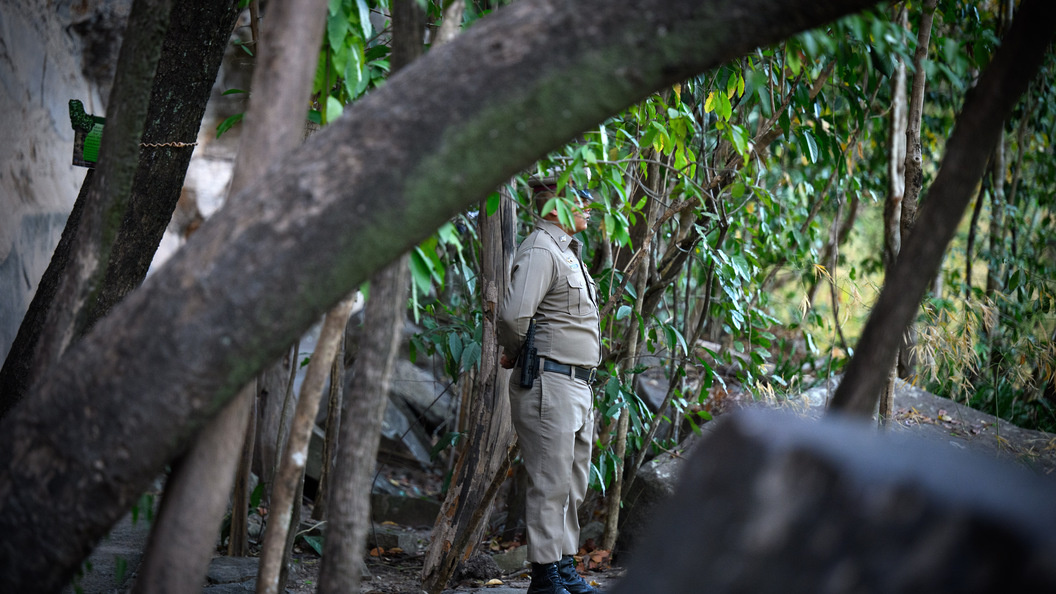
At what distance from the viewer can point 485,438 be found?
3418mm

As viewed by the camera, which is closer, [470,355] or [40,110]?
[470,355]

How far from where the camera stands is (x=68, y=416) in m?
1.33

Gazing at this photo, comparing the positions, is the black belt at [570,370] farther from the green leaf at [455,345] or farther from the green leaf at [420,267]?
the green leaf at [420,267]

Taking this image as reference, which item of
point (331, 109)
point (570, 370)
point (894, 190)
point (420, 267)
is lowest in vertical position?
point (570, 370)

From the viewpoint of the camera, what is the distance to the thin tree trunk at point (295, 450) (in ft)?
5.42

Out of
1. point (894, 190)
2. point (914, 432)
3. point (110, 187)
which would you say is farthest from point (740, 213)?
point (110, 187)

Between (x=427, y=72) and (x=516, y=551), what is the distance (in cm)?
326

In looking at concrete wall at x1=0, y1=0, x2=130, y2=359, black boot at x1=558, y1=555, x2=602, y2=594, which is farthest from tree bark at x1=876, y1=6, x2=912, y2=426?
concrete wall at x1=0, y1=0, x2=130, y2=359

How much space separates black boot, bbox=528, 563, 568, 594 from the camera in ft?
10.6

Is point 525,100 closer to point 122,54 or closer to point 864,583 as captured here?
point 864,583

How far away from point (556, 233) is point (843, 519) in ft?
8.51

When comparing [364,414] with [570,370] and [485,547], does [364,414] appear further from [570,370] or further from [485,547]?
[485,547]

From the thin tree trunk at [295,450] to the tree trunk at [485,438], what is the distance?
64.2 inches

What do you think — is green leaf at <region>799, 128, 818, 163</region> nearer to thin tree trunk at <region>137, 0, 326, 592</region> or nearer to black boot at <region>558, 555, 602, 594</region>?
black boot at <region>558, 555, 602, 594</region>
